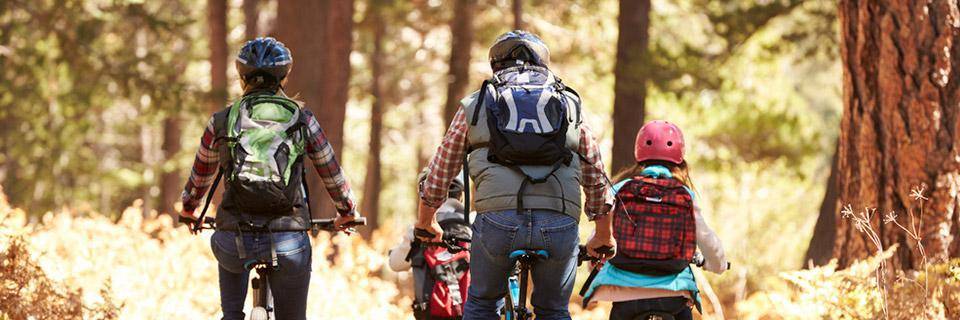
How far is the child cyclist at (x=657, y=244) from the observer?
242 inches

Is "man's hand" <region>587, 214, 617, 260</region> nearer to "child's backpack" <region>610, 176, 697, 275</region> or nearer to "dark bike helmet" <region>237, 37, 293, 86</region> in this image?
"child's backpack" <region>610, 176, 697, 275</region>

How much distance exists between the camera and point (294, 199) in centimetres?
567

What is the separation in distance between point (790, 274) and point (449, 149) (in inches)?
91.5

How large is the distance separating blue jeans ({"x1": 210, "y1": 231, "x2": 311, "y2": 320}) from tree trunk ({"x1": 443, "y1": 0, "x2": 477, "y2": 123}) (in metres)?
15.5

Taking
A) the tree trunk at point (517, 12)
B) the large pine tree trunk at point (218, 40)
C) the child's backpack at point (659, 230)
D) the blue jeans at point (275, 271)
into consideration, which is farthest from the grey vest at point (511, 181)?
the tree trunk at point (517, 12)

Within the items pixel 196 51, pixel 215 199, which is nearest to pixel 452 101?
pixel 215 199

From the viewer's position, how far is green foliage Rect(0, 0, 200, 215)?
18.6 meters

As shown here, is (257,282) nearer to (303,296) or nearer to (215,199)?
(303,296)

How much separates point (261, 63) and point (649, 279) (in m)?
2.27

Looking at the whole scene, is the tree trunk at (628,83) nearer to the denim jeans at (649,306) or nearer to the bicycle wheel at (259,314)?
the denim jeans at (649,306)

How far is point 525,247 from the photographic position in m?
5.29

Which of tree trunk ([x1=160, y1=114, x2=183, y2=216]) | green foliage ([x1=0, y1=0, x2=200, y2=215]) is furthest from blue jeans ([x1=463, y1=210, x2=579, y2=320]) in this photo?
tree trunk ([x1=160, y1=114, x2=183, y2=216])

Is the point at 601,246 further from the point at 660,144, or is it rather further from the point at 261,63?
the point at 261,63

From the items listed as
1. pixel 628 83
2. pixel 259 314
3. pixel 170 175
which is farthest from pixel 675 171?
pixel 170 175
